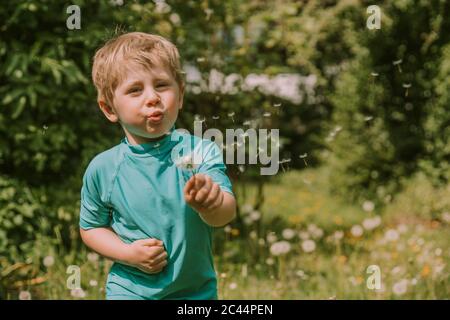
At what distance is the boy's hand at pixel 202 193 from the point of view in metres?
1.59

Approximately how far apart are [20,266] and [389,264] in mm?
2049

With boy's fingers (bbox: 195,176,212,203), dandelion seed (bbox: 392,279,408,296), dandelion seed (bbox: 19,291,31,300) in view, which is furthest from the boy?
dandelion seed (bbox: 392,279,408,296)

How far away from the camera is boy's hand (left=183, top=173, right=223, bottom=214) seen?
1587 millimetres

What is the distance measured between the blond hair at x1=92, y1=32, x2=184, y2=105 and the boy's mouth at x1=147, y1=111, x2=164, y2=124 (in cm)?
14

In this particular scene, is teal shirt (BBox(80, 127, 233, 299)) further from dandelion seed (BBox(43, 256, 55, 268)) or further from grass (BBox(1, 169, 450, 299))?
dandelion seed (BBox(43, 256, 55, 268))

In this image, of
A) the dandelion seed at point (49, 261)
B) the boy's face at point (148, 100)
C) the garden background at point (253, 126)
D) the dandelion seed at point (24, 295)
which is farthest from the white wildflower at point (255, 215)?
the boy's face at point (148, 100)

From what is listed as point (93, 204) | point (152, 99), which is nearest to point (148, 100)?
point (152, 99)

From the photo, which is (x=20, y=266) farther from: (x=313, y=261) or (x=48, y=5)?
(x=313, y=261)

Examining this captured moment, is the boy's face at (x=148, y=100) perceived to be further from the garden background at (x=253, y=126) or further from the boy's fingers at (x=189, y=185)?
the garden background at (x=253, y=126)

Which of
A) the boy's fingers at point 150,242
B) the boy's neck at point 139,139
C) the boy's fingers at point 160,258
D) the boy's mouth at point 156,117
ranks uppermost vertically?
the boy's mouth at point 156,117

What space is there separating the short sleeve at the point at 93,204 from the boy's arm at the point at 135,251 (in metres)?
0.04

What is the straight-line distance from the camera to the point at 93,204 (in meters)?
1.91

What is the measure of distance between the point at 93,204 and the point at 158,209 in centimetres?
23

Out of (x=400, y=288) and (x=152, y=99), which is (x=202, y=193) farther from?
(x=400, y=288)
